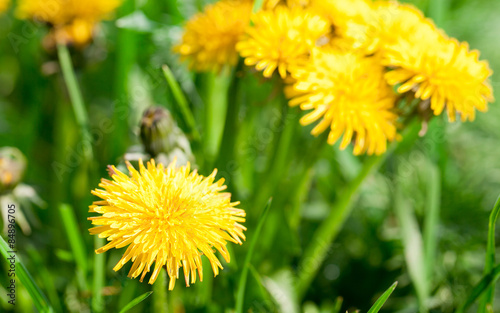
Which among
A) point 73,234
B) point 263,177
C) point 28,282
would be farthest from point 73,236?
point 263,177

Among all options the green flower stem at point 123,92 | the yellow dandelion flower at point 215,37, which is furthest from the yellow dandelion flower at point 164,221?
the green flower stem at point 123,92

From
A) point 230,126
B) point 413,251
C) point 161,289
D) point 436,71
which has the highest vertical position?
point 436,71

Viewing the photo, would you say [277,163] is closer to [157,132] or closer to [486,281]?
[157,132]

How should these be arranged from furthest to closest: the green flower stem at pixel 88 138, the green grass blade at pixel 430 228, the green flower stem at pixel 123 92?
the green flower stem at pixel 123 92 < the green grass blade at pixel 430 228 < the green flower stem at pixel 88 138

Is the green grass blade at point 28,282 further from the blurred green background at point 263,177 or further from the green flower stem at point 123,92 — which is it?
the green flower stem at point 123,92

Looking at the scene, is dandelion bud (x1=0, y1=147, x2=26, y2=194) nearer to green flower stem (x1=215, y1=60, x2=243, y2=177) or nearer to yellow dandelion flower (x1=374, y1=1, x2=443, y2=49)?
green flower stem (x1=215, y1=60, x2=243, y2=177)

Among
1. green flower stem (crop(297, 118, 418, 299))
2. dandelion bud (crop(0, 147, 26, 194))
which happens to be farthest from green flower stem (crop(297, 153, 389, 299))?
dandelion bud (crop(0, 147, 26, 194))

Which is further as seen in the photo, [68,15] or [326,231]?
[68,15]
